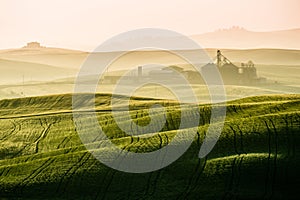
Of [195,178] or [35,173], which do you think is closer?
[195,178]

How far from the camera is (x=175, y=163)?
38.3 metres

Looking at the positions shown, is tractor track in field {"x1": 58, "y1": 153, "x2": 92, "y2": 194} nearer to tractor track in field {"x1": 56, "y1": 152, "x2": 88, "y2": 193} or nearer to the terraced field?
the terraced field

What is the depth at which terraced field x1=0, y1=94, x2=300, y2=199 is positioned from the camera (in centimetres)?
3481

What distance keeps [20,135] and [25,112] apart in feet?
47.4

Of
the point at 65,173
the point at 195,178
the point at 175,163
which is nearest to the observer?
the point at 195,178

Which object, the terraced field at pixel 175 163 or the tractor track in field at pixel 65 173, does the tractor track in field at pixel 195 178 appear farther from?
the tractor track in field at pixel 65 173

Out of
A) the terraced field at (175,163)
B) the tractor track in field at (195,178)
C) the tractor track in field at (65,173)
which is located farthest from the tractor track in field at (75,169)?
the tractor track in field at (195,178)

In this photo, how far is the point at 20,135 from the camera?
5072 centimetres

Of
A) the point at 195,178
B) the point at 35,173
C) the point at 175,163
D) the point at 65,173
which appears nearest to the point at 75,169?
the point at 65,173

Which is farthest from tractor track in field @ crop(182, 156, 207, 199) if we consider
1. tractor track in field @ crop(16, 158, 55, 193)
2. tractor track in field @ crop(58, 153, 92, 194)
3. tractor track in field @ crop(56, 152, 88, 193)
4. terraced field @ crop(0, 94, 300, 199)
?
tractor track in field @ crop(16, 158, 55, 193)

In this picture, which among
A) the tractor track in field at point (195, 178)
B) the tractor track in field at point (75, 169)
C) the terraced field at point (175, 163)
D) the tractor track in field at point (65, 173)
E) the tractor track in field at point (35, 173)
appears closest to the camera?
the tractor track in field at point (195, 178)

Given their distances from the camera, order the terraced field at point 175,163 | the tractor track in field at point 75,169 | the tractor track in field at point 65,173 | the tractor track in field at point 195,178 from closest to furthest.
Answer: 1. the tractor track in field at point 195,178
2. the terraced field at point 175,163
3. the tractor track in field at point 65,173
4. the tractor track in field at point 75,169

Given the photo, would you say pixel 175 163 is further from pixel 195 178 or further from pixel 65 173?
pixel 65 173

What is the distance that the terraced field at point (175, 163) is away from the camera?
34.8m
